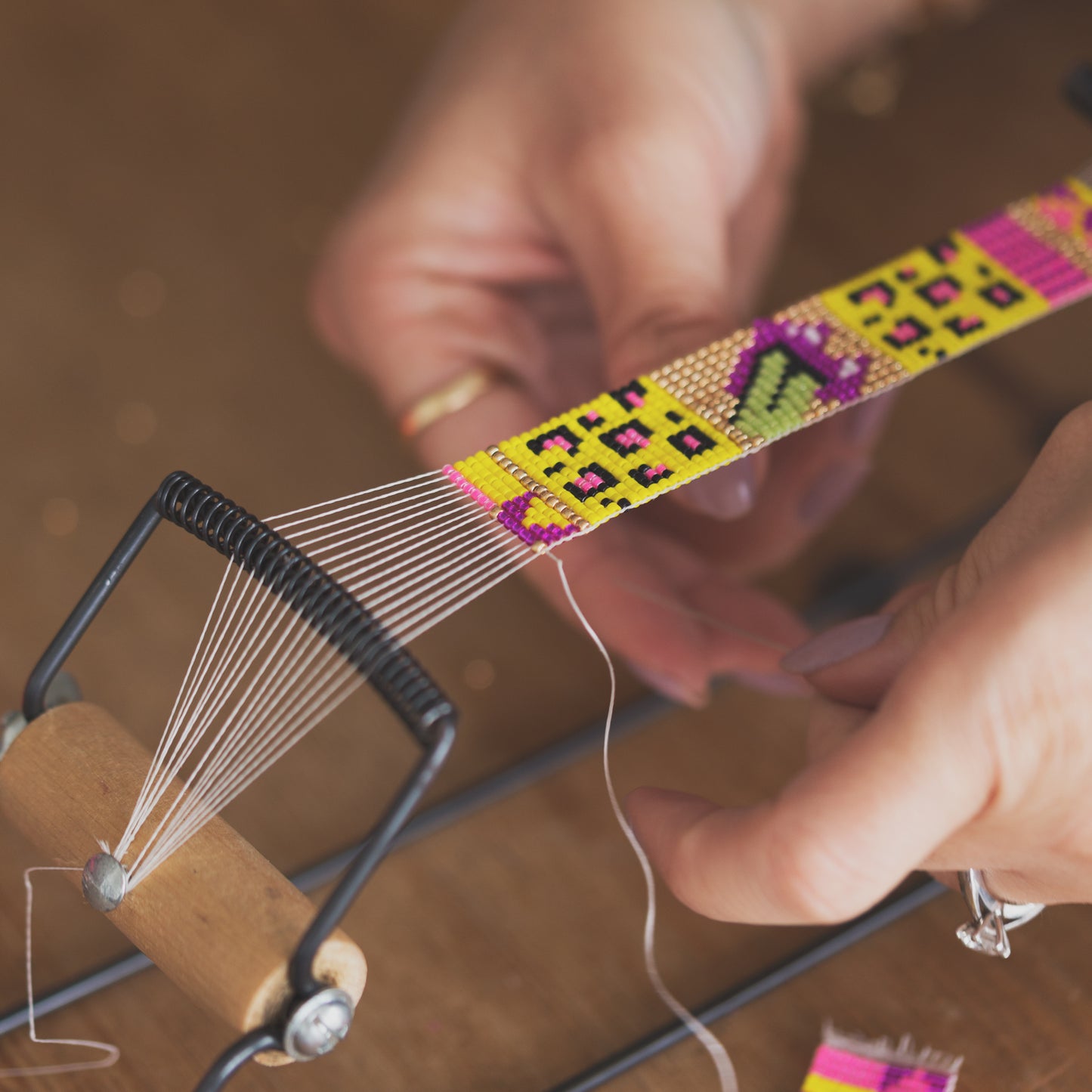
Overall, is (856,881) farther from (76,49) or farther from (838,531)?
(76,49)

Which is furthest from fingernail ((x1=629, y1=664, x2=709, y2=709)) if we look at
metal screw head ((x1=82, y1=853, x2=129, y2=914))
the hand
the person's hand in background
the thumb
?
metal screw head ((x1=82, y1=853, x2=129, y2=914))


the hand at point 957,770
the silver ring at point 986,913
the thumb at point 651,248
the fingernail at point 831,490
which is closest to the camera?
the hand at point 957,770

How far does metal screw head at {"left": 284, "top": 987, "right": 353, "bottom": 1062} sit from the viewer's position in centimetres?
45

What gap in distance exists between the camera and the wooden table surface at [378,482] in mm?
619

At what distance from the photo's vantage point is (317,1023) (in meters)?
0.45

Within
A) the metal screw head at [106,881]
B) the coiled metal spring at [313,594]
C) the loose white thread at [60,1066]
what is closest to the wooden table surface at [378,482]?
the loose white thread at [60,1066]

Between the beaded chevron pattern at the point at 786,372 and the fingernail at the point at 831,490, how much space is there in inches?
6.3

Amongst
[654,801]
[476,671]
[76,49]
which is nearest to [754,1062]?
[654,801]

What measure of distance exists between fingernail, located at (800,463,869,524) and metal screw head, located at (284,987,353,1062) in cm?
47

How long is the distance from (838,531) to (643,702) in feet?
0.68

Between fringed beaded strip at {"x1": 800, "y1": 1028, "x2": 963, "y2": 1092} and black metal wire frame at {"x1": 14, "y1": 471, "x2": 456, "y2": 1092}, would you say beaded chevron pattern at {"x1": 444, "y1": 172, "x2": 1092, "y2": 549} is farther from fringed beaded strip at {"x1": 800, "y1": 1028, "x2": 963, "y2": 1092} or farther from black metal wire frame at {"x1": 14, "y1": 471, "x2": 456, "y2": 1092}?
fringed beaded strip at {"x1": 800, "y1": 1028, "x2": 963, "y2": 1092}

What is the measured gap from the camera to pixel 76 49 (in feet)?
3.96

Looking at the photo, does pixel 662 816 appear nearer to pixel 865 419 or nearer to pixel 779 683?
pixel 779 683

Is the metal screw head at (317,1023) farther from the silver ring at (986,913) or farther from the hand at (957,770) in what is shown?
the silver ring at (986,913)
